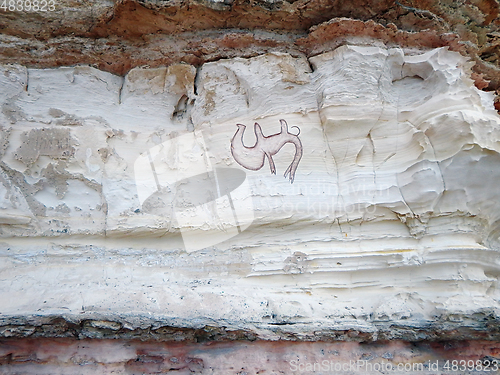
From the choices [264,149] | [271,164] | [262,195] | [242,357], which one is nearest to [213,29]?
[264,149]

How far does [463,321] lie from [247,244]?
1.79 meters

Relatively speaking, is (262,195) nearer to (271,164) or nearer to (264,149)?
(271,164)

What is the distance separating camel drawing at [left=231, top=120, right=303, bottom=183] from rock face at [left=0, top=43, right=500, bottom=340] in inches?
0.5

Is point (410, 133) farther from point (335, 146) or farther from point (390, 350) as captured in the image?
point (390, 350)

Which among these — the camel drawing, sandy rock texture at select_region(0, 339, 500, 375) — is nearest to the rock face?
the camel drawing

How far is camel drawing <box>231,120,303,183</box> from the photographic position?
11.0 ft

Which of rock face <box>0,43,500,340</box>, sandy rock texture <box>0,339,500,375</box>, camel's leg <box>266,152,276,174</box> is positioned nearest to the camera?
sandy rock texture <box>0,339,500,375</box>

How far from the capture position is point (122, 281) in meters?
2.88

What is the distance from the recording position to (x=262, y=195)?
3.25m

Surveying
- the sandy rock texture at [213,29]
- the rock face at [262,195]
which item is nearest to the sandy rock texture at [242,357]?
the rock face at [262,195]

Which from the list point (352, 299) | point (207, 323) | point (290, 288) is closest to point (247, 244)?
point (290, 288)

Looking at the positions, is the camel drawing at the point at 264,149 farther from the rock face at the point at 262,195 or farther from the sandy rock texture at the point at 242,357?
the sandy rock texture at the point at 242,357

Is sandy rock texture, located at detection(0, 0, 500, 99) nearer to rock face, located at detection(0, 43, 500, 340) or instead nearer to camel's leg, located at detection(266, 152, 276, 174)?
rock face, located at detection(0, 43, 500, 340)

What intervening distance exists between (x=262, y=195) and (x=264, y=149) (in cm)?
46
